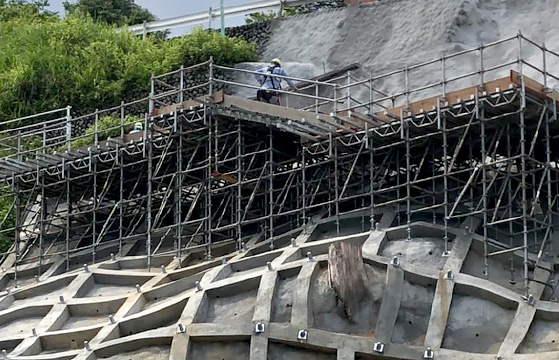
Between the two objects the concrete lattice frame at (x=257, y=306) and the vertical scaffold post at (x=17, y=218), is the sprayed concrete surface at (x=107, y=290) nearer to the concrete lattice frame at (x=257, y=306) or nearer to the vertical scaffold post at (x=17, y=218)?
the concrete lattice frame at (x=257, y=306)

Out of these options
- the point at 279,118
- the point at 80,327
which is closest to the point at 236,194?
the point at 279,118

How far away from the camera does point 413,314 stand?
34.6 metres

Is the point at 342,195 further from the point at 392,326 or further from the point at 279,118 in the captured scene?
the point at 392,326

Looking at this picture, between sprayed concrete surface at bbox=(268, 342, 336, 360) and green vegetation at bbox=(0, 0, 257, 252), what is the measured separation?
59.1 feet

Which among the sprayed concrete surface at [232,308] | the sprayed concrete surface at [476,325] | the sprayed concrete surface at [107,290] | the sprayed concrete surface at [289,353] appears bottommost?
the sprayed concrete surface at [289,353]

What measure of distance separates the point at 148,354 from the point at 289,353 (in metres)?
3.71

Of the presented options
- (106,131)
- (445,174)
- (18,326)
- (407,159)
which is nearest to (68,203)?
(106,131)

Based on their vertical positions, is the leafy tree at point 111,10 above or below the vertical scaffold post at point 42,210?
above

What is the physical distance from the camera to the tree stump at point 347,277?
113ft

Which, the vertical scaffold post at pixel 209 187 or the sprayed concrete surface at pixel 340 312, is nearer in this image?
the sprayed concrete surface at pixel 340 312

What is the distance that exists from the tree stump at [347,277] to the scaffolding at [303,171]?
2.65m

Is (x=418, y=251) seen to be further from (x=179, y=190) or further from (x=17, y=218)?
(x=17, y=218)

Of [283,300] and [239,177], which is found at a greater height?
[239,177]

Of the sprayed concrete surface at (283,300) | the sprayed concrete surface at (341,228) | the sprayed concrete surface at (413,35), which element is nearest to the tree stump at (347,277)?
the sprayed concrete surface at (283,300)
